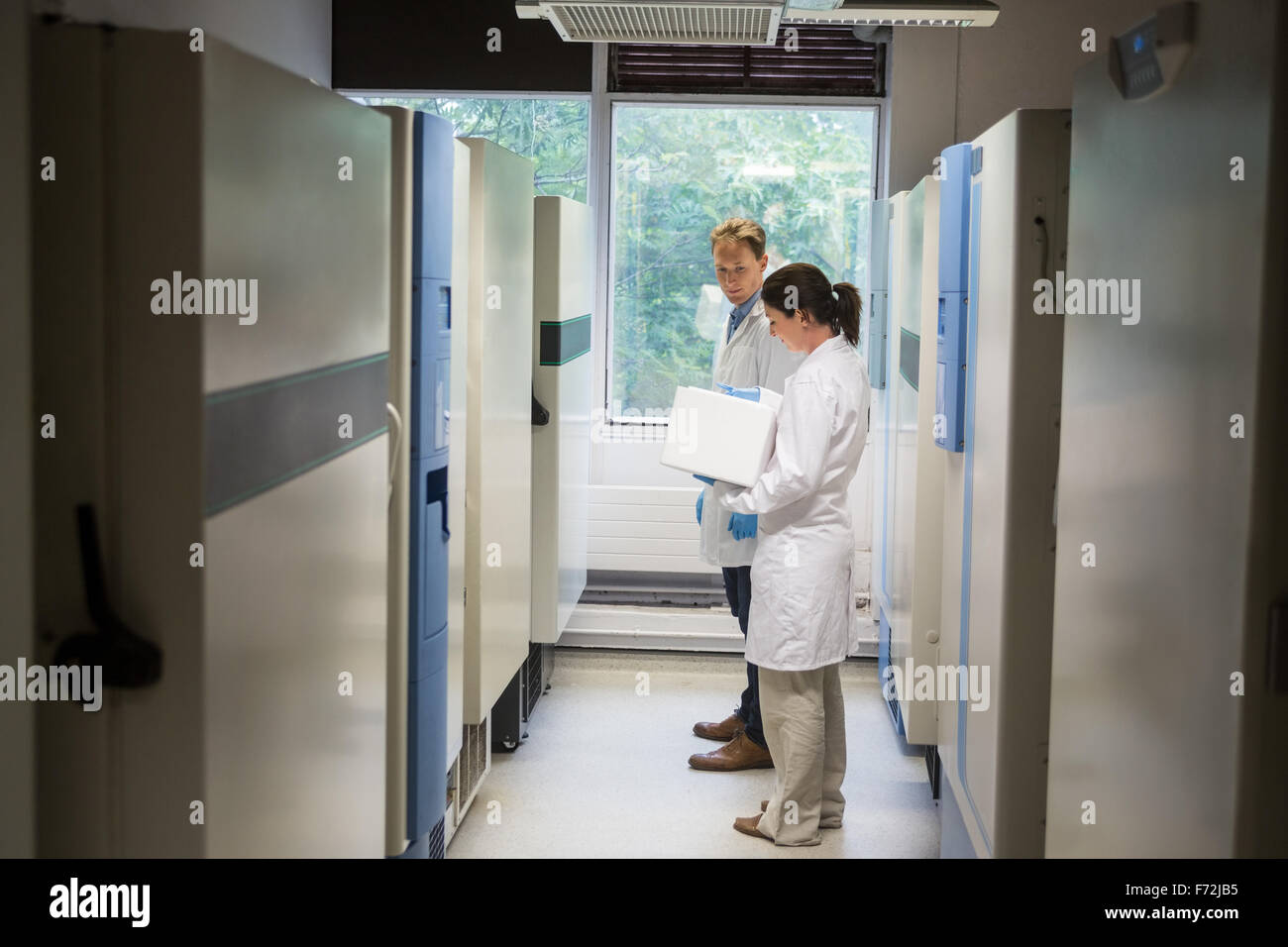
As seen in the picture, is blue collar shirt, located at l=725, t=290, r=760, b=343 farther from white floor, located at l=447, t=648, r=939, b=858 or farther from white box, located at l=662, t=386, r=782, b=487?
white floor, located at l=447, t=648, r=939, b=858

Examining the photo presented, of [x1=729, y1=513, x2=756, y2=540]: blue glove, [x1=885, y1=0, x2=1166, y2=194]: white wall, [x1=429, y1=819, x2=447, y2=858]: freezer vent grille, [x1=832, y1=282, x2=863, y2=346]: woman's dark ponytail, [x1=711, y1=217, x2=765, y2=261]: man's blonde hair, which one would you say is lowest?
[x1=429, y1=819, x2=447, y2=858]: freezer vent grille

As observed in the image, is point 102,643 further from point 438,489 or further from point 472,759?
point 472,759

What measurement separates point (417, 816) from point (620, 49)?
3.67 meters

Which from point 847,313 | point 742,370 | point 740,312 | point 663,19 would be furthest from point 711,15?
point 742,370

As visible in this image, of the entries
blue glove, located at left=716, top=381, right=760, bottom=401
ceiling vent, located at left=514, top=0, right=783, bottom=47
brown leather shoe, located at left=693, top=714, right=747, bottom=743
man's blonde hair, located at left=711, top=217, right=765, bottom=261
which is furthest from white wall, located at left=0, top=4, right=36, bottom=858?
brown leather shoe, located at left=693, top=714, right=747, bottom=743

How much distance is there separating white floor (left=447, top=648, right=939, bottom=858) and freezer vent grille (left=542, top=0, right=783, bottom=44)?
6.90 feet

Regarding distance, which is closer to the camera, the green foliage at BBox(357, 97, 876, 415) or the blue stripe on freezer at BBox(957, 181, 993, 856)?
the blue stripe on freezer at BBox(957, 181, 993, 856)

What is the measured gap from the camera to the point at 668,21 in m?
3.31

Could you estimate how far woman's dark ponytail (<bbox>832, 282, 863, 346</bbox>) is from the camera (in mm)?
3174

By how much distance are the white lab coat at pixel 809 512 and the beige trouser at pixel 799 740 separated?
89mm

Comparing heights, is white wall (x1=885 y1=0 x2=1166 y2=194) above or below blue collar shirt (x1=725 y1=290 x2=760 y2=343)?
above

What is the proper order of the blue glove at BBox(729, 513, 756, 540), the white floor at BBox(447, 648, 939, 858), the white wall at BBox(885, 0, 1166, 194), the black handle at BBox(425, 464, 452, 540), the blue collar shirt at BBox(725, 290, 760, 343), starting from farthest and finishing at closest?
the white wall at BBox(885, 0, 1166, 194)
the blue collar shirt at BBox(725, 290, 760, 343)
the blue glove at BBox(729, 513, 756, 540)
the white floor at BBox(447, 648, 939, 858)
the black handle at BBox(425, 464, 452, 540)

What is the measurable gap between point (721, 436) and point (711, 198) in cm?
233

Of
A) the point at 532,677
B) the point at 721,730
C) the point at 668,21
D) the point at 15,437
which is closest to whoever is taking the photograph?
the point at 15,437
